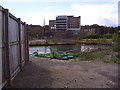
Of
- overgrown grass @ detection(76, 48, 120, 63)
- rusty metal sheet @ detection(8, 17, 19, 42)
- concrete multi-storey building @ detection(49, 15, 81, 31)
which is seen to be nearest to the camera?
rusty metal sheet @ detection(8, 17, 19, 42)

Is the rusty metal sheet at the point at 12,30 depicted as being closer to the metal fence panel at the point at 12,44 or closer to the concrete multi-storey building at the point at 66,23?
the metal fence panel at the point at 12,44

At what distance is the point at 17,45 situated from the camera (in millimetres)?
3877

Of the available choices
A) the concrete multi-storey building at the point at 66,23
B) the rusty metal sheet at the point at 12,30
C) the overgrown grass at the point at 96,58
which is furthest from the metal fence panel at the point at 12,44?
the concrete multi-storey building at the point at 66,23

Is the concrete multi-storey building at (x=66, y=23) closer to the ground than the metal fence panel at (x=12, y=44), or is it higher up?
higher up

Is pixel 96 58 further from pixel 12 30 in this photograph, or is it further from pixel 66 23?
pixel 66 23

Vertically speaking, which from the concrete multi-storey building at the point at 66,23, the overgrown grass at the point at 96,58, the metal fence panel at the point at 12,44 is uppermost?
the concrete multi-storey building at the point at 66,23

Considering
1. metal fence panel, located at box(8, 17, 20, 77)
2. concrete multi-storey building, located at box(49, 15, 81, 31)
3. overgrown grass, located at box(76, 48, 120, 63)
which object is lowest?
overgrown grass, located at box(76, 48, 120, 63)

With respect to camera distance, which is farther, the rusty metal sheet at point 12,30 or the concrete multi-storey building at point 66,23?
the concrete multi-storey building at point 66,23

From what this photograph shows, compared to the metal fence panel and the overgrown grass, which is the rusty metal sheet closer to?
the metal fence panel

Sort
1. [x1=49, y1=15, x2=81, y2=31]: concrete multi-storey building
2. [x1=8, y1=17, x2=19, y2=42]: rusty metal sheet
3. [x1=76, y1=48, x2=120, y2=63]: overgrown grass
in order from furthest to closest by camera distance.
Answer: [x1=49, y1=15, x2=81, y2=31]: concrete multi-storey building < [x1=76, y1=48, x2=120, y2=63]: overgrown grass < [x1=8, y1=17, x2=19, y2=42]: rusty metal sheet

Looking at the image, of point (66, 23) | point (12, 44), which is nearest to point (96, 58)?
point (12, 44)

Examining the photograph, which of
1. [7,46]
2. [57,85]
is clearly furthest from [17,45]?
[57,85]

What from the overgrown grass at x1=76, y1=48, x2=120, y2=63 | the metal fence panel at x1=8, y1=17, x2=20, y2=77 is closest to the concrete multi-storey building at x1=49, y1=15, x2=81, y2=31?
the overgrown grass at x1=76, y1=48, x2=120, y2=63

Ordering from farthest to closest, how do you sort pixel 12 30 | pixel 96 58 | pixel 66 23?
pixel 66 23 → pixel 96 58 → pixel 12 30
